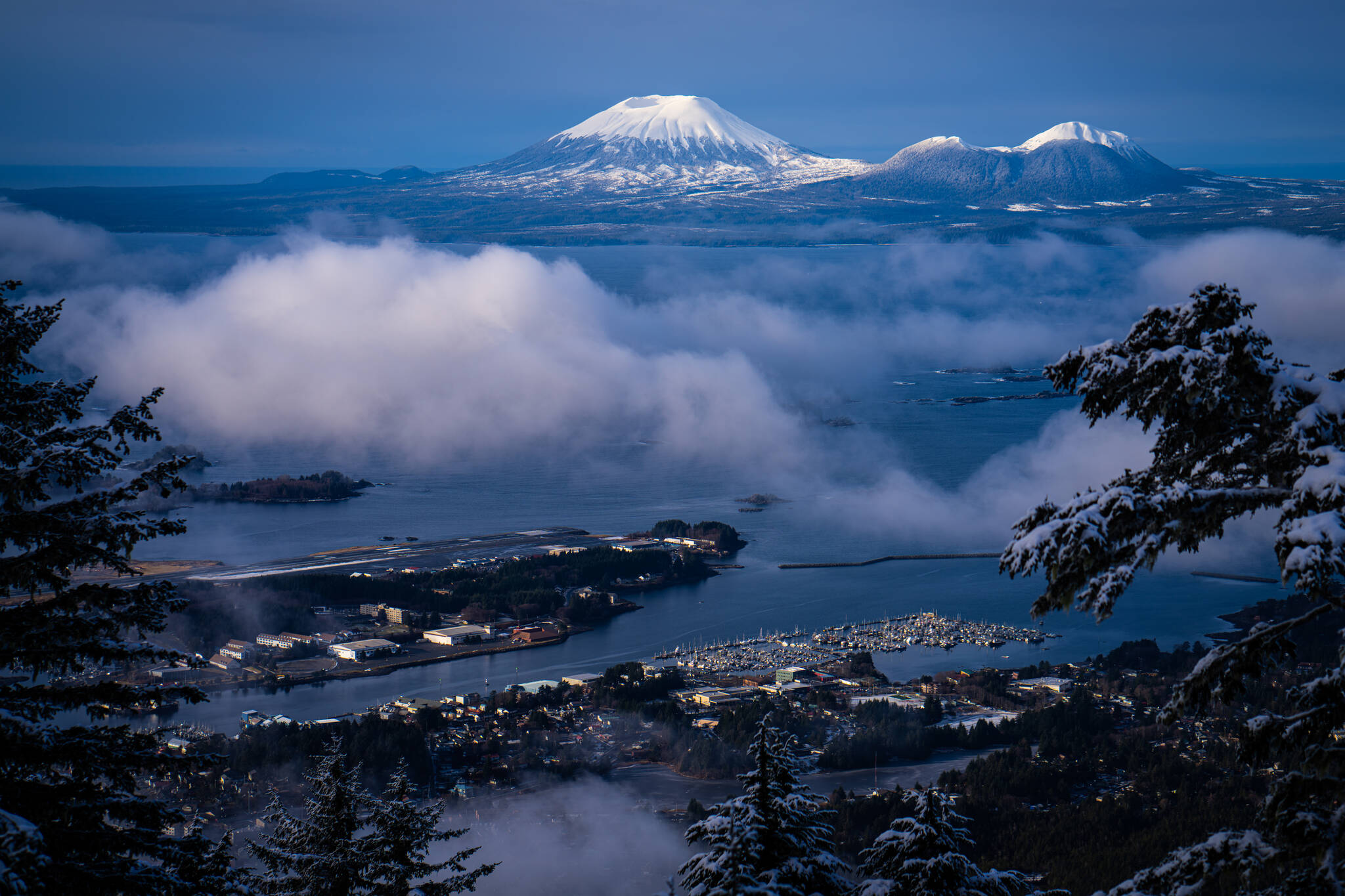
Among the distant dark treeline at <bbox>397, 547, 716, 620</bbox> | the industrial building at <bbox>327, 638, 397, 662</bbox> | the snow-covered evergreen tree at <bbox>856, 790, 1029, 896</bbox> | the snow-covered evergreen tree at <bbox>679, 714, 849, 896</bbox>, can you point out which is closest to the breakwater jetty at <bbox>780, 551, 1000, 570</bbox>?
the distant dark treeline at <bbox>397, 547, 716, 620</bbox>

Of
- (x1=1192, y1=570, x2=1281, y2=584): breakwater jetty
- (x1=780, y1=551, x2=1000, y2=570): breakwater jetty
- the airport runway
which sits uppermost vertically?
the airport runway

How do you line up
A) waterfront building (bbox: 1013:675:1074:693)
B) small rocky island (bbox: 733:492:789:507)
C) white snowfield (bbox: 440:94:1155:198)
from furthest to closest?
white snowfield (bbox: 440:94:1155:198)
small rocky island (bbox: 733:492:789:507)
waterfront building (bbox: 1013:675:1074:693)

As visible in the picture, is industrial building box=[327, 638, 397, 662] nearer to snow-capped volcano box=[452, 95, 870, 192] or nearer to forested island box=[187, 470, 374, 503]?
forested island box=[187, 470, 374, 503]

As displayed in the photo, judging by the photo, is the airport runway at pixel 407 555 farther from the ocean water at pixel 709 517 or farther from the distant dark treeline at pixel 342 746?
the distant dark treeline at pixel 342 746

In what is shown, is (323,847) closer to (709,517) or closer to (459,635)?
(459,635)

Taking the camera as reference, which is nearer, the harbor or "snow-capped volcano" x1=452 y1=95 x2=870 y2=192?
the harbor

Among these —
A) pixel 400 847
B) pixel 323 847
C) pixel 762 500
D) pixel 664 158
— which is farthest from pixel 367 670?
pixel 664 158
